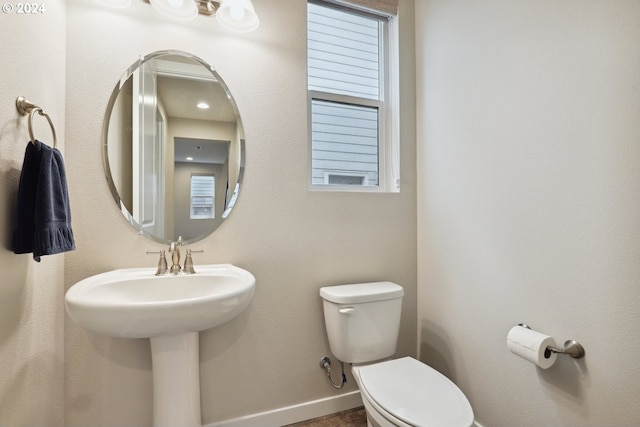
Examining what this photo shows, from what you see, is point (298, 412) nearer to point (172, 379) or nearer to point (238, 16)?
point (172, 379)

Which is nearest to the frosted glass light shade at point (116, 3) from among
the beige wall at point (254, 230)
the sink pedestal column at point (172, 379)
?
the beige wall at point (254, 230)

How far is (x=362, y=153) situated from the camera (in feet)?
6.03

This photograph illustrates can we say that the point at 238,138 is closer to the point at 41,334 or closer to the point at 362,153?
the point at 362,153

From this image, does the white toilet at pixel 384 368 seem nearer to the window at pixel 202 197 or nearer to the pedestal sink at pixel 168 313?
the pedestal sink at pixel 168 313

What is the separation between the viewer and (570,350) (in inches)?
40.5

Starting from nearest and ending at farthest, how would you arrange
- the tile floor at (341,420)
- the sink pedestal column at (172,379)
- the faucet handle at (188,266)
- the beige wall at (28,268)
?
the beige wall at (28,268), the sink pedestal column at (172,379), the faucet handle at (188,266), the tile floor at (341,420)

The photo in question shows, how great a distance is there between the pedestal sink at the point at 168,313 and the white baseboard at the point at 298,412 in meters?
0.29

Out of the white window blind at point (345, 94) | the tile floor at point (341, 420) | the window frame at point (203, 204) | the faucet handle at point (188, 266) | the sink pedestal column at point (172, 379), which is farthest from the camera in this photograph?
the white window blind at point (345, 94)

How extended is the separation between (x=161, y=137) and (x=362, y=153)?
3.53 ft

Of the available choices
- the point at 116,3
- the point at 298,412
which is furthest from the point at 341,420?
the point at 116,3

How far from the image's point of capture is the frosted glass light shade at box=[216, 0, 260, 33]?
4.43 ft

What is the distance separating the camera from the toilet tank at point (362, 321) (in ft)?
4.71

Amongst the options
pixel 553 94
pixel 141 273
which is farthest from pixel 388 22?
pixel 141 273

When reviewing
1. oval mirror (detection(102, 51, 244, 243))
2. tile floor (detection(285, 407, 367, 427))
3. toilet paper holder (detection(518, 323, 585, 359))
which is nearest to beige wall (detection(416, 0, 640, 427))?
toilet paper holder (detection(518, 323, 585, 359))
